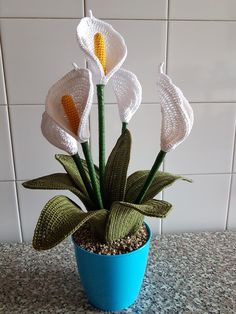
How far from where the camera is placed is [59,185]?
48 centimetres

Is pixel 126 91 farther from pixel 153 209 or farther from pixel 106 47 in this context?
pixel 153 209

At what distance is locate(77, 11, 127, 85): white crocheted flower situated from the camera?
409mm

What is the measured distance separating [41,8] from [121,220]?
44 cm

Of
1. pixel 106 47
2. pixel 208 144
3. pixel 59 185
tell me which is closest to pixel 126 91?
pixel 106 47

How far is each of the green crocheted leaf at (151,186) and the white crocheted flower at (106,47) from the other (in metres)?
0.18

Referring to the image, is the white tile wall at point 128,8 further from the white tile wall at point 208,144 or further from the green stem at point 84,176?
the green stem at point 84,176

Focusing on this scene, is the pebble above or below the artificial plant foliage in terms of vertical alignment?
below

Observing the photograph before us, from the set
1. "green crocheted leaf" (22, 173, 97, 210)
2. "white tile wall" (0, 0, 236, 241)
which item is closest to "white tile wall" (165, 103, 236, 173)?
"white tile wall" (0, 0, 236, 241)

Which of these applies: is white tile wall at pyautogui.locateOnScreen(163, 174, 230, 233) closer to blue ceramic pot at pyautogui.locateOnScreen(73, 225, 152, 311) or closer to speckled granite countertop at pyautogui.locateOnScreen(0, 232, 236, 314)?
speckled granite countertop at pyautogui.locateOnScreen(0, 232, 236, 314)

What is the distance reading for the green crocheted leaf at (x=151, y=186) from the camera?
0.48m

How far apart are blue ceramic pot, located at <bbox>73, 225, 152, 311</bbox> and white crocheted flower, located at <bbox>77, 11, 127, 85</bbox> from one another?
27 cm

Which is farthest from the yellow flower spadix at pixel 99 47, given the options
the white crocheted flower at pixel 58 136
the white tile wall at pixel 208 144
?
the white tile wall at pixel 208 144

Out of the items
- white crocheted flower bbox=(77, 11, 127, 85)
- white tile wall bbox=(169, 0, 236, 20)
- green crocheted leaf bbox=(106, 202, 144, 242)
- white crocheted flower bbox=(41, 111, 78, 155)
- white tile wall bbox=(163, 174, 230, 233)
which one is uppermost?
white tile wall bbox=(169, 0, 236, 20)

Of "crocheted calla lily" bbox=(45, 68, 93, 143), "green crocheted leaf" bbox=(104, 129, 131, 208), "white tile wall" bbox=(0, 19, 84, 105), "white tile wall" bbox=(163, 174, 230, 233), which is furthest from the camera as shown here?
"white tile wall" bbox=(163, 174, 230, 233)
